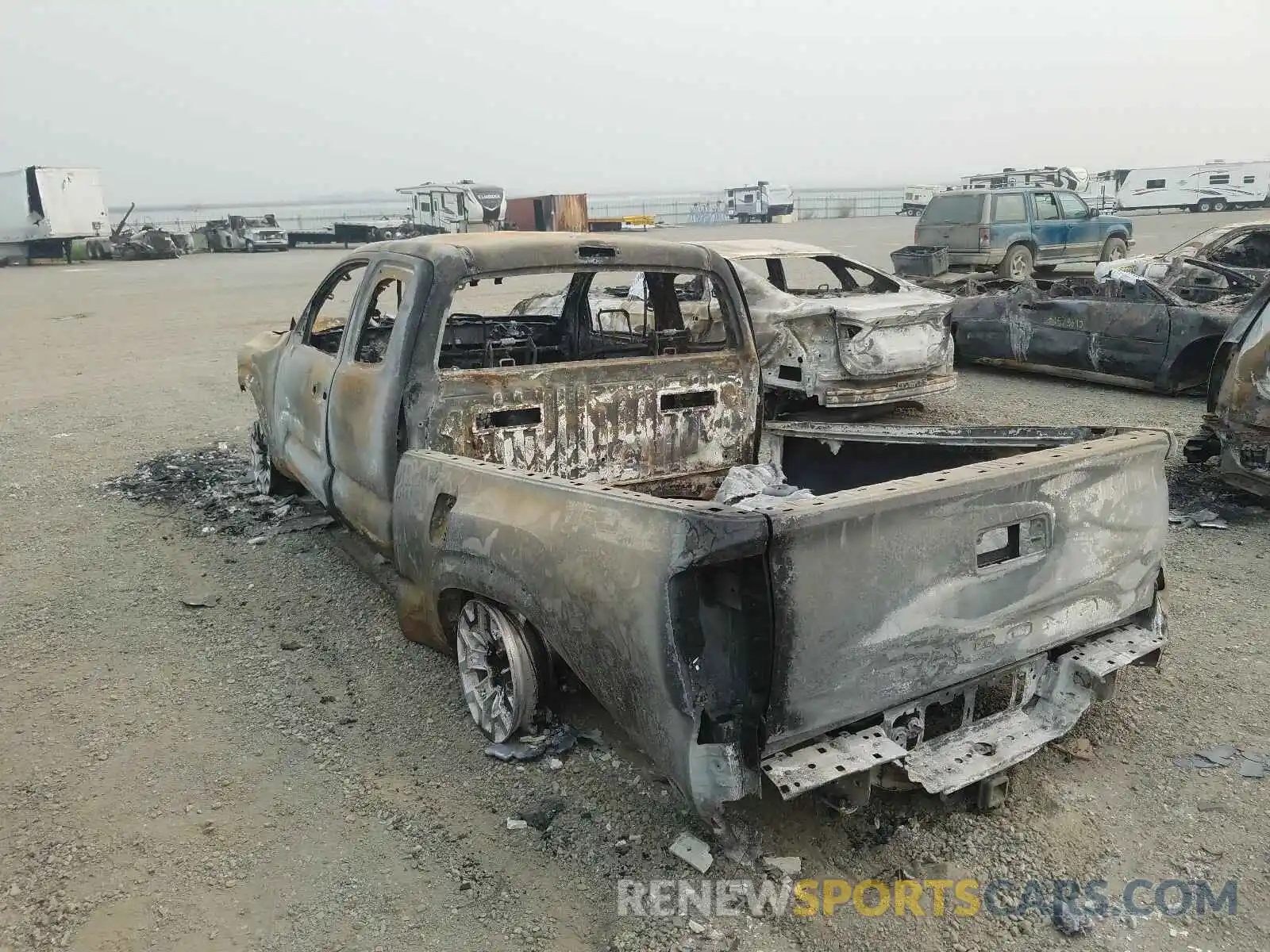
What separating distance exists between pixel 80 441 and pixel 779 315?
6.15 metres

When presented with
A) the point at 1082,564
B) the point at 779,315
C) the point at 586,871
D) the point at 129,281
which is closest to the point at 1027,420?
the point at 779,315

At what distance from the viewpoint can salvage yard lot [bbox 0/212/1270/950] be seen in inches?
99.9

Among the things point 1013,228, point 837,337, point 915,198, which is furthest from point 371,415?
point 915,198

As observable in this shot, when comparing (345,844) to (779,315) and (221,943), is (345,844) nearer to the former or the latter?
(221,943)

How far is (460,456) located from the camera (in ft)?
11.6

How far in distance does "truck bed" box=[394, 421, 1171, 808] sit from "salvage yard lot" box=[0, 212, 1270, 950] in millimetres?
410

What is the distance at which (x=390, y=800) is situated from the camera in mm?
3090

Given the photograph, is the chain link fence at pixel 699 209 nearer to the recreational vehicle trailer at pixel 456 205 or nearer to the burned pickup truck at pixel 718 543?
the recreational vehicle trailer at pixel 456 205

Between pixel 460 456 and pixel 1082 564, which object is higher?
pixel 460 456

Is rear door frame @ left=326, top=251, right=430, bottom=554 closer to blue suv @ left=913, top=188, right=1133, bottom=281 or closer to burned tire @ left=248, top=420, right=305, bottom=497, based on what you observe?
A: burned tire @ left=248, top=420, right=305, bottom=497

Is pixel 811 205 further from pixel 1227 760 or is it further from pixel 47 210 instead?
pixel 1227 760

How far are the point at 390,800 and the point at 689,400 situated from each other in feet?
7.17

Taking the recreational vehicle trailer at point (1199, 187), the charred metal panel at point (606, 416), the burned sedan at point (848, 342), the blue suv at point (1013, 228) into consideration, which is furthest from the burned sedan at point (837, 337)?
the recreational vehicle trailer at point (1199, 187)

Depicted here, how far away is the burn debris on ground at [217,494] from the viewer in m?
5.84
